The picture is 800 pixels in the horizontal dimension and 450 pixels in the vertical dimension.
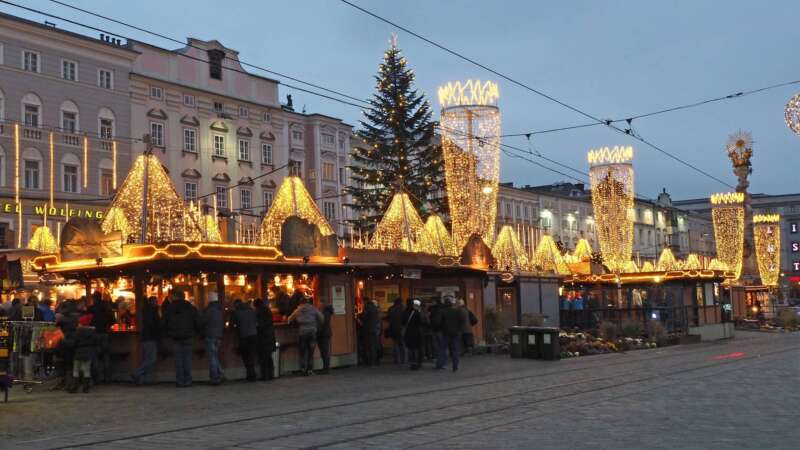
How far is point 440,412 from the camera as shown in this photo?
13727 mm

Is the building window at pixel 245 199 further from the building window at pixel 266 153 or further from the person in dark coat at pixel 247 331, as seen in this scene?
the person in dark coat at pixel 247 331

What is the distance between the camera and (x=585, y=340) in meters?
30.2

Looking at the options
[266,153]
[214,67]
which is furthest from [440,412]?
[266,153]

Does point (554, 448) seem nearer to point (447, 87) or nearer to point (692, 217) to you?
point (447, 87)

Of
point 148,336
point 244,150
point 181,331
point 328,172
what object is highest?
point 244,150

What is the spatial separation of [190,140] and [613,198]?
25031 millimetres

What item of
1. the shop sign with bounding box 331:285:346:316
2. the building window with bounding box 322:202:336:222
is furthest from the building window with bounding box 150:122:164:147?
the shop sign with bounding box 331:285:346:316

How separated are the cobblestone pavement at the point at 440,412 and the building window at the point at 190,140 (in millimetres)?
35836

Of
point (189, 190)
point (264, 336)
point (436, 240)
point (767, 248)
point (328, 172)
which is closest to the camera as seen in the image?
point (264, 336)

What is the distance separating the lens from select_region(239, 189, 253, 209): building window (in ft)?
189

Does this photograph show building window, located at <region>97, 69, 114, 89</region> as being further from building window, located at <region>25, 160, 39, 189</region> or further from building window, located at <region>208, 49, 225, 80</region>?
building window, located at <region>208, 49, 225, 80</region>

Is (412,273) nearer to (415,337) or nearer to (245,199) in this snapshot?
(415,337)

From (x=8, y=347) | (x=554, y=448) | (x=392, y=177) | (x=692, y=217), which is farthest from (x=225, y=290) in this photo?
(x=692, y=217)

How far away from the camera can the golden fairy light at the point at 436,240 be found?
115 ft
